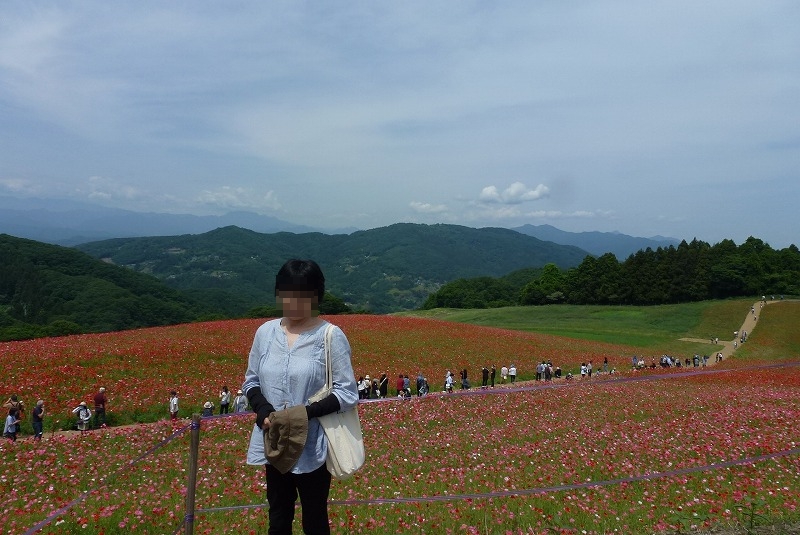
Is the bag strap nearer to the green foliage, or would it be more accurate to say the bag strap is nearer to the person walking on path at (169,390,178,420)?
the person walking on path at (169,390,178,420)

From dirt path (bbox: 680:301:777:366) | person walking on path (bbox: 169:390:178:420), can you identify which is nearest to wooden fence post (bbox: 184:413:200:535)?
person walking on path (bbox: 169:390:178:420)

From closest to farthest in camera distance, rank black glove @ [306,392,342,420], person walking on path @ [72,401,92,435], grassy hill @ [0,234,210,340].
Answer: black glove @ [306,392,342,420] < person walking on path @ [72,401,92,435] < grassy hill @ [0,234,210,340]

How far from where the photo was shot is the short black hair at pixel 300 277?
149 inches

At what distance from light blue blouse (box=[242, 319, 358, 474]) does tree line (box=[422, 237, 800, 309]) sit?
91.2m

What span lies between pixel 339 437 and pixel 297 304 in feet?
3.38

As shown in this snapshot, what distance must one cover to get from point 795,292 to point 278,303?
10365cm

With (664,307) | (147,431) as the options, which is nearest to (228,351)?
(147,431)

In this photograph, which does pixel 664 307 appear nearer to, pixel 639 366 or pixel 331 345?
pixel 639 366

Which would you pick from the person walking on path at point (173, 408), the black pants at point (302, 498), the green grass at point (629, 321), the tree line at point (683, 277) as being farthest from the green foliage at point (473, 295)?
the black pants at point (302, 498)

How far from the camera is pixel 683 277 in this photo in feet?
282

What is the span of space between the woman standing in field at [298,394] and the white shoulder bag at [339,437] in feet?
0.12

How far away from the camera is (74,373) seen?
2048 cm

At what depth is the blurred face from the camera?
12.6ft

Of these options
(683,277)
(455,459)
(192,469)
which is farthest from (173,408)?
(683,277)
